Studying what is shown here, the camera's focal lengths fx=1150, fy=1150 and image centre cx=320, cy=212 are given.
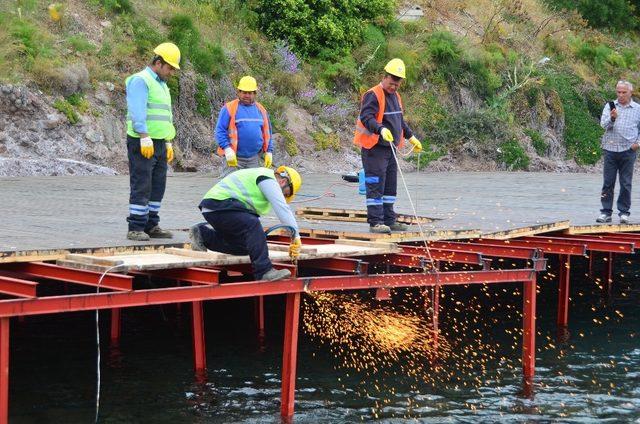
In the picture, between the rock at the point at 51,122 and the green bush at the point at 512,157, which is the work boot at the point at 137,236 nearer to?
the rock at the point at 51,122

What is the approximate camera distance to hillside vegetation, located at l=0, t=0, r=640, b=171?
25203 millimetres

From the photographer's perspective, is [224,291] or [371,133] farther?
[371,133]

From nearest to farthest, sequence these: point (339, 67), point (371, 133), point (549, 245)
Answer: point (371, 133)
point (549, 245)
point (339, 67)

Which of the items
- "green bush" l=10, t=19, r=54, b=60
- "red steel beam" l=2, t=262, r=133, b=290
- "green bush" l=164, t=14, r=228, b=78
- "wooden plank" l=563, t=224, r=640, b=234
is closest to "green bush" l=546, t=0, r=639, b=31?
"green bush" l=164, t=14, r=228, b=78

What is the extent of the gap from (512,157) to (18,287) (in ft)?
79.0

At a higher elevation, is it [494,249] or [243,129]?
[243,129]

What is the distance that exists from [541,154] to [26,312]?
2598 centimetres

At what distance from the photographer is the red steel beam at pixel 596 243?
1469cm

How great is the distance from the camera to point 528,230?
1485 cm

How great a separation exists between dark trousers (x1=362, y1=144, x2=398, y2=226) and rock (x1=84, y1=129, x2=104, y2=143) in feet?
38.9

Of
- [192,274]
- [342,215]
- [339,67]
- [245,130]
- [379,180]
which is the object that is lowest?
[192,274]

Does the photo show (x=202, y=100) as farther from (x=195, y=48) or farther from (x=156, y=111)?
(x=156, y=111)

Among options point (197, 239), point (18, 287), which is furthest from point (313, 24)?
point (18, 287)

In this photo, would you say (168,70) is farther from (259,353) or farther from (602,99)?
(602,99)
